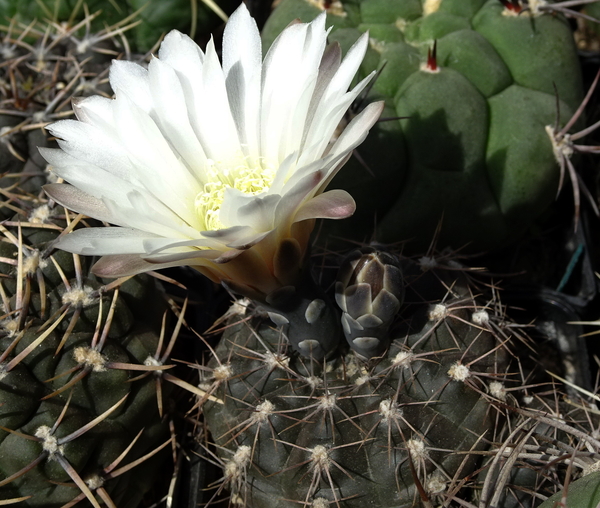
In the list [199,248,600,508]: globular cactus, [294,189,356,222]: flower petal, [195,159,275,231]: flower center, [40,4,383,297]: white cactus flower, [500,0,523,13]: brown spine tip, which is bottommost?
[199,248,600,508]: globular cactus

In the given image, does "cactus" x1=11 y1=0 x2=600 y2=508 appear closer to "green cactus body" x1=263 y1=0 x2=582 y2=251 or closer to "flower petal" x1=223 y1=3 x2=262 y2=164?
"flower petal" x1=223 y1=3 x2=262 y2=164

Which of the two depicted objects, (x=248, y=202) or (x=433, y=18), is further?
(x=433, y=18)

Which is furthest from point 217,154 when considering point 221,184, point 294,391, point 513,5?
point 513,5

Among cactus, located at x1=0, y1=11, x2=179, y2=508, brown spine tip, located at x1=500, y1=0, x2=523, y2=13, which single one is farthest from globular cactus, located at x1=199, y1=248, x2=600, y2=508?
brown spine tip, located at x1=500, y1=0, x2=523, y2=13

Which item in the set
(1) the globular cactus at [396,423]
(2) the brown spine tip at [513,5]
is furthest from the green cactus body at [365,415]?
(2) the brown spine tip at [513,5]

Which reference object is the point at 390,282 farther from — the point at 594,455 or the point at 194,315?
the point at 194,315

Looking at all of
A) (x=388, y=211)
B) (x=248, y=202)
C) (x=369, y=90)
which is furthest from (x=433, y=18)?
(x=248, y=202)

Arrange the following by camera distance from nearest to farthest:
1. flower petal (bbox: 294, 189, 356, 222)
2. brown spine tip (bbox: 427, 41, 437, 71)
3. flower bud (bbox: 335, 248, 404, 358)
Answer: flower petal (bbox: 294, 189, 356, 222)
flower bud (bbox: 335, 248, 404, 358)
brown spine tip (bbox: 427, 41, 437, 71)
